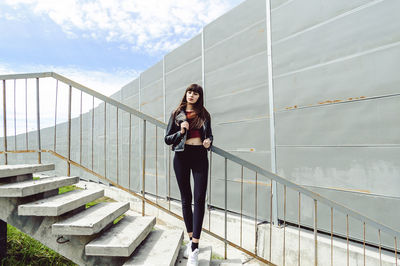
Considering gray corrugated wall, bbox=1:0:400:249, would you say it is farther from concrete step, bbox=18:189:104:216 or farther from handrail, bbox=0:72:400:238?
concrete step, bbox=18:189:104:216

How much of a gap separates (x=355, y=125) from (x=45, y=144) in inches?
609

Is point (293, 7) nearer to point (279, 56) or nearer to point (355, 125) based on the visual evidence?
point (279, 56)

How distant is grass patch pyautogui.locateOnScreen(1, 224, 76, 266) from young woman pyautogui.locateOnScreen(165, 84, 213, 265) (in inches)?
98.0

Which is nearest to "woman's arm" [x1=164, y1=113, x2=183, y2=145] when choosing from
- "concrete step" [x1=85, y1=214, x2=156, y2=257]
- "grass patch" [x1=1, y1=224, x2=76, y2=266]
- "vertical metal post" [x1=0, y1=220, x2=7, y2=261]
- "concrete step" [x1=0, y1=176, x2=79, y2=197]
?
"concrete step" [x1=85, y1=214, x2=156, y2=257]

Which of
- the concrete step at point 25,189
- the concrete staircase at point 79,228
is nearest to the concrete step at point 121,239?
the concrete staircase at point 79,228

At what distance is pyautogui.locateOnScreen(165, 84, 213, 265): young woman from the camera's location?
2055 millimetres

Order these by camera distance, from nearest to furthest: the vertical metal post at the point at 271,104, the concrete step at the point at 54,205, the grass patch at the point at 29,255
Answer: the concrete step at the point at 54,205, the grass patch at the point at 29,255, the vertical metal post at the point at 271,104

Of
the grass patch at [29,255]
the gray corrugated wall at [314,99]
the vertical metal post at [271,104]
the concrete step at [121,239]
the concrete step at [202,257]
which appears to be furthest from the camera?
the vertical metal post at [271,104]

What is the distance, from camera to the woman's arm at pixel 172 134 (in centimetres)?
204

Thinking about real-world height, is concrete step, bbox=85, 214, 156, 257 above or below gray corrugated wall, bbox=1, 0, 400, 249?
below

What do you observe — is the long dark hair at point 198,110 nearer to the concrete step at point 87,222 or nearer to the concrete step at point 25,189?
the concrete step at point 87,222

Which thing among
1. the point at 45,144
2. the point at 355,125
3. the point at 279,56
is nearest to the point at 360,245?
the point at 355,125

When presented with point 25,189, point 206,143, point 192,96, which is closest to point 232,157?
point 206,143

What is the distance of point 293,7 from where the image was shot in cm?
334
